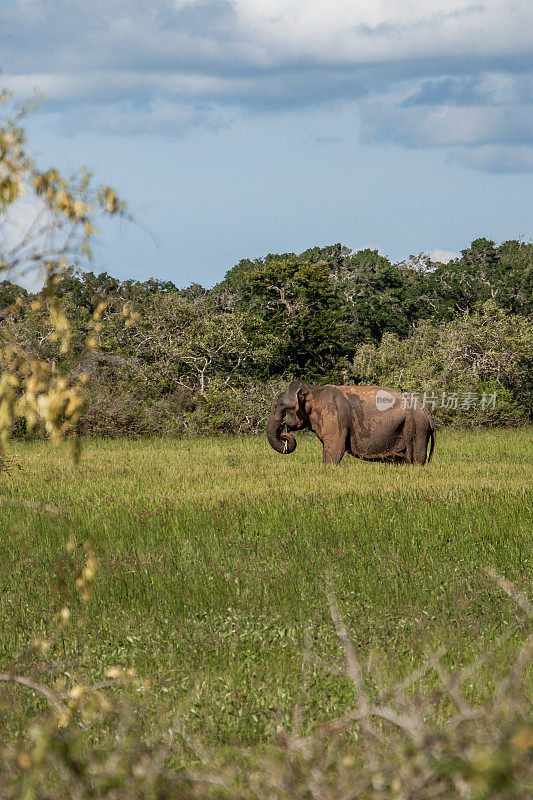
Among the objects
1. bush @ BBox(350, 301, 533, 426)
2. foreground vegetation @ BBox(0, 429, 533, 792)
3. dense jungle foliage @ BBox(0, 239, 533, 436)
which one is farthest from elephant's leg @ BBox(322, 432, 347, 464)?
bush @ BBox(350, 301, 533, 426)

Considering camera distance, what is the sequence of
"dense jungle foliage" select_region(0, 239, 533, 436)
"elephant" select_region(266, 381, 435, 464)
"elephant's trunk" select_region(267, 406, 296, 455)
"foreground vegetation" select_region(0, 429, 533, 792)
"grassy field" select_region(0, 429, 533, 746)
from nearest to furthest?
"foreground vegetation" select_region(0, 429, 533, 792), "grassy field" select_region(0, 429, 533, 746), "elephant" select_region(266, 381, 435, 464), "elephant's trunk" select_region(267, 406, 296, 455), "dense jungle foliage" select_region(0, 239, 533, 436)

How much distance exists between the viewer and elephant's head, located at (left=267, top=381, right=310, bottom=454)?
1834cm

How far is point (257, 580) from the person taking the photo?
9.34m

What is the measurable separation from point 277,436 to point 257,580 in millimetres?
9579

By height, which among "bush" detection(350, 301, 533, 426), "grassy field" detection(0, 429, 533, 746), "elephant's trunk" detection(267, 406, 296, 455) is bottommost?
"grassy field" detection(0, 429, 533, 746)

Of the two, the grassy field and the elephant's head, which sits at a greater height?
the elephant's head

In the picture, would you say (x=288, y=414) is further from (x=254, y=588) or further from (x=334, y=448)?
(x=254, y=588)

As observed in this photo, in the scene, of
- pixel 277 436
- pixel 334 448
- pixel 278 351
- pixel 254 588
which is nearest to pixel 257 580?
pixel 254 588

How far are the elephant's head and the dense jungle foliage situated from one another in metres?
5.30

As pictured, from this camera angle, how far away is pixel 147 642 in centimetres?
757

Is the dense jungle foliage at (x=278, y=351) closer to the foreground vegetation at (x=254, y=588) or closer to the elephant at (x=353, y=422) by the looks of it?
the elephant at (x=353, y=422)

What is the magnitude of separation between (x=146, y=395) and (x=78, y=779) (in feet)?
Result: 92.4

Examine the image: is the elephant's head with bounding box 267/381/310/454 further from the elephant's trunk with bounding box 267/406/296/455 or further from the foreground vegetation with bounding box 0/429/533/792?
the foreground vegetation with bounding box 0/429/533/792

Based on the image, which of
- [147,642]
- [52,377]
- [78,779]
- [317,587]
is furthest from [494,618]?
[78,779]
